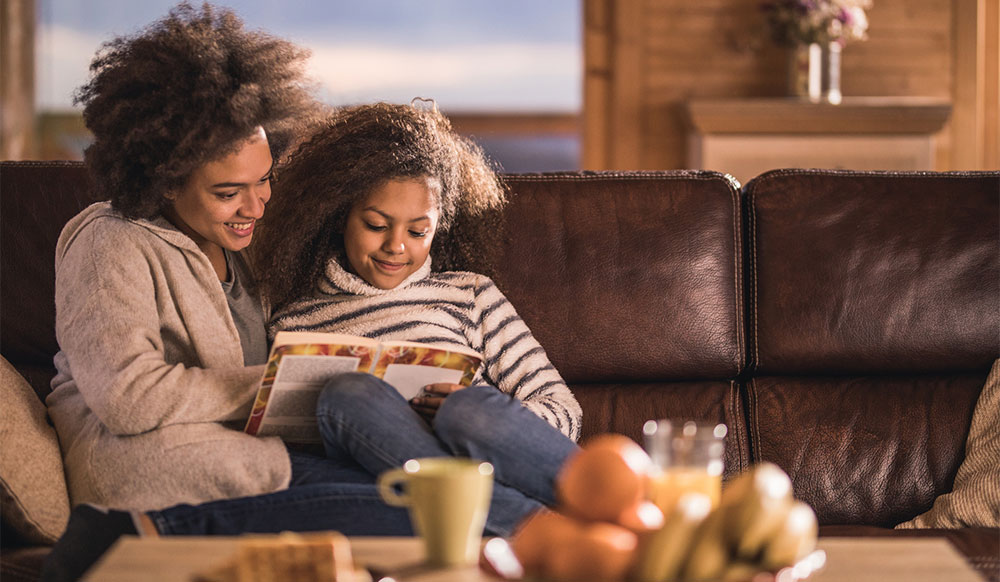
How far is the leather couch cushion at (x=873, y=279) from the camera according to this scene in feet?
6.88

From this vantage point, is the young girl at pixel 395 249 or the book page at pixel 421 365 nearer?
the book page at pixel 421 365

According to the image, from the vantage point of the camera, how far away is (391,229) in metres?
1.97

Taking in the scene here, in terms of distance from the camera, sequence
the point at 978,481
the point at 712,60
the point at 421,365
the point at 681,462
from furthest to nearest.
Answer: the point at 712,60 < the point at 978,481 < the point at 421,365 < the point at 681,462

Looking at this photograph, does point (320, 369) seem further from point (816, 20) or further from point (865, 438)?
point (816, 20)

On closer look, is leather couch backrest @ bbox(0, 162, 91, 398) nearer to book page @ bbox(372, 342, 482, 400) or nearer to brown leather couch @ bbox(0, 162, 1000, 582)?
brown leather couch @ bbox(0, 162, 1000, 582)

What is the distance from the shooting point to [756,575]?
1.12 m

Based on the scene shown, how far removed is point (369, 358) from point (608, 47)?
3474 mm

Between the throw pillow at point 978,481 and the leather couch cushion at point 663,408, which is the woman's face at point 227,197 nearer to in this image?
the leather couch cushion at point 663,408

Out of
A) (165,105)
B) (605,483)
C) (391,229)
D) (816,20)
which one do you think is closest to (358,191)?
(391,229)

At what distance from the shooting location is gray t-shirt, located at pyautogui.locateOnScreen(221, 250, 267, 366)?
194 cm

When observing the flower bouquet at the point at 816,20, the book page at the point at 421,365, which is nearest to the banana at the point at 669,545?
the book page at the point at 421,365

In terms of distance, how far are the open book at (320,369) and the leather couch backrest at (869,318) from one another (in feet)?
2.16

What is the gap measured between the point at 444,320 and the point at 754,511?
1.00m

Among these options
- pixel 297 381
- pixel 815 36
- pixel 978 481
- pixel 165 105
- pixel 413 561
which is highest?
pixel 815 36
